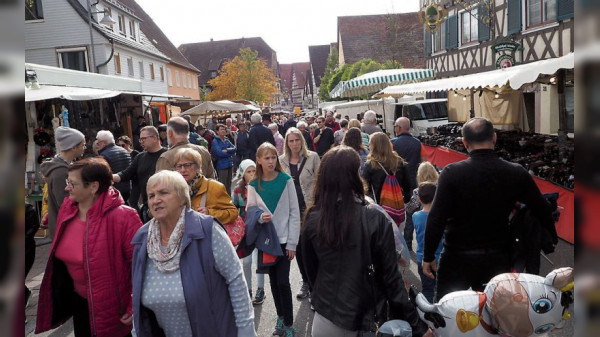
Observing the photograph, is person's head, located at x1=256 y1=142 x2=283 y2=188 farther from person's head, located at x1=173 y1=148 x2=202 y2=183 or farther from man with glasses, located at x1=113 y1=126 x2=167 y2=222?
man with glasses, located at x1=113 y1=126 x2=167 y2=222

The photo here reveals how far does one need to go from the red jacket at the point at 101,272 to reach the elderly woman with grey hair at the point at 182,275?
1.52ft

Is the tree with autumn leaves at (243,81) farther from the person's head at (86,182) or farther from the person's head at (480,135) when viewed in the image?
the person's head at (480,135)

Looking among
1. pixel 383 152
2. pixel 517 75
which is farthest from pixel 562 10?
pixel 383 152

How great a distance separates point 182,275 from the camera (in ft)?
8.63

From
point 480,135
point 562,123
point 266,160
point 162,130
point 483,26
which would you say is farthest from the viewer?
point 483,26

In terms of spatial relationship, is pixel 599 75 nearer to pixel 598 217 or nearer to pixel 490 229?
pixel 598 217

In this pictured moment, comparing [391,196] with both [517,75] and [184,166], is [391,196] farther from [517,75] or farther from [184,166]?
[517,75]

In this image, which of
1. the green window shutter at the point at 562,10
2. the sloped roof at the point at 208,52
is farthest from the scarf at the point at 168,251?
the sloped roof at the point at 208,52

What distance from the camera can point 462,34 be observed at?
21031 mm

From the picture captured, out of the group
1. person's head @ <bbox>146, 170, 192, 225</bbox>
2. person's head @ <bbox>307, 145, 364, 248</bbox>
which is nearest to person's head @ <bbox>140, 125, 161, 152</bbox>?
person's head @ <bbox>146, 170, 192, 225</bbox>

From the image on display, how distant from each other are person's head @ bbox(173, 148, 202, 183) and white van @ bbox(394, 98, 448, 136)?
592 inches

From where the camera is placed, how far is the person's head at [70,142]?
4.99m

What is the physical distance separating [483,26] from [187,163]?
57.6 ft

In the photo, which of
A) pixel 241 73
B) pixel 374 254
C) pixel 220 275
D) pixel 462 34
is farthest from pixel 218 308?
pixel 241 73
